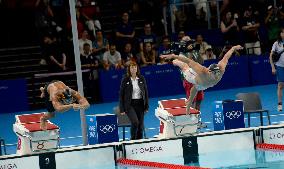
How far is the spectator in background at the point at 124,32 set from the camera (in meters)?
28.3

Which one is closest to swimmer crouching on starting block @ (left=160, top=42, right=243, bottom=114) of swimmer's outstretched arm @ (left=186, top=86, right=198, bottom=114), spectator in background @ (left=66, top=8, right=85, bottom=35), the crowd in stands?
swimmer's outstretched arm @ (left=186, top=86, right=198, bottom=114)

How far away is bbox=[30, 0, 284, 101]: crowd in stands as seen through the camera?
2734 centimetres

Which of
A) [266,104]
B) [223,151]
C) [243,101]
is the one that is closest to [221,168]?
[223,151]

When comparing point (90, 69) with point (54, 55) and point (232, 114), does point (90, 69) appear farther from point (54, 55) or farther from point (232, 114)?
point (232, 114)

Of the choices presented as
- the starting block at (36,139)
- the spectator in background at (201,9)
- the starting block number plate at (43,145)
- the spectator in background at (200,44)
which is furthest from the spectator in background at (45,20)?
the starting block number plate at (43,145)

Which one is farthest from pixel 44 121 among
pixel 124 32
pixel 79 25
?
pixel 124 32

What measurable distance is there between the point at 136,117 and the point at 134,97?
44cm

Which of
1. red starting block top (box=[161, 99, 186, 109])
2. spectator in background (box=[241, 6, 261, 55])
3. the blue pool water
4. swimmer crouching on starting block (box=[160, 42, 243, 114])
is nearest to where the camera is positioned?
swimmer crouching on starting block (box=[160, 42, 243, 114])

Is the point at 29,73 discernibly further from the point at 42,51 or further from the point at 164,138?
the point at 164,138

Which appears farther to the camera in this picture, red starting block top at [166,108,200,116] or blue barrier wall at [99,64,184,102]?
blue barrier wall at [99,64,184,102]

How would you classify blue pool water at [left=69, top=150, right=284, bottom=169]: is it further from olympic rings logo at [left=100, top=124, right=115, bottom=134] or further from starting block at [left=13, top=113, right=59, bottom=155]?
olympic rings logo at [left=100, top=124, right=115, bottom=134]

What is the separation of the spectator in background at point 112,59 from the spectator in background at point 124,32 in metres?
1.05

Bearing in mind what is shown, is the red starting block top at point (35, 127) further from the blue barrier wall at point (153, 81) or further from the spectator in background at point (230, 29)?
the spectator in background at point (230, 29)

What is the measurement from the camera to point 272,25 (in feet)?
96.3
